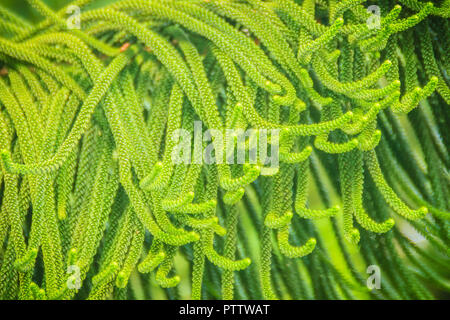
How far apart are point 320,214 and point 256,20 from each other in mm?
304

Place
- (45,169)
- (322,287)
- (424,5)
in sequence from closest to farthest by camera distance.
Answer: (45,169) < (424,5) < (322,287)

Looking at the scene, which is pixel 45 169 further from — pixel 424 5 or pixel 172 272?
pixel 424 5

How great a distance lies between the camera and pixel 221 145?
20.3 inches

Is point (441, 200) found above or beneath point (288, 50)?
beneath

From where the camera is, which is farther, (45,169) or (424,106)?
(424,106)

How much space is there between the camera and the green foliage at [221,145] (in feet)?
1.68

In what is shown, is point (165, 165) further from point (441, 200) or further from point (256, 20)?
point (441, 200)

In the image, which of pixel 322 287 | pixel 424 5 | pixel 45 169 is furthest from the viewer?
pixel 322 287

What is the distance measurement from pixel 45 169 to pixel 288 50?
13.5 inches

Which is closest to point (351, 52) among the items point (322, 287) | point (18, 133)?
point (322, 287)

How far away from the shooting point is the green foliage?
513 mm

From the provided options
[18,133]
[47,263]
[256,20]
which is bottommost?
[47,263]

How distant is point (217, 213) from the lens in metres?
0.63

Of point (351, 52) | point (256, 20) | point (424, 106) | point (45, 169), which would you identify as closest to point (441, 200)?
point (424, 106)
